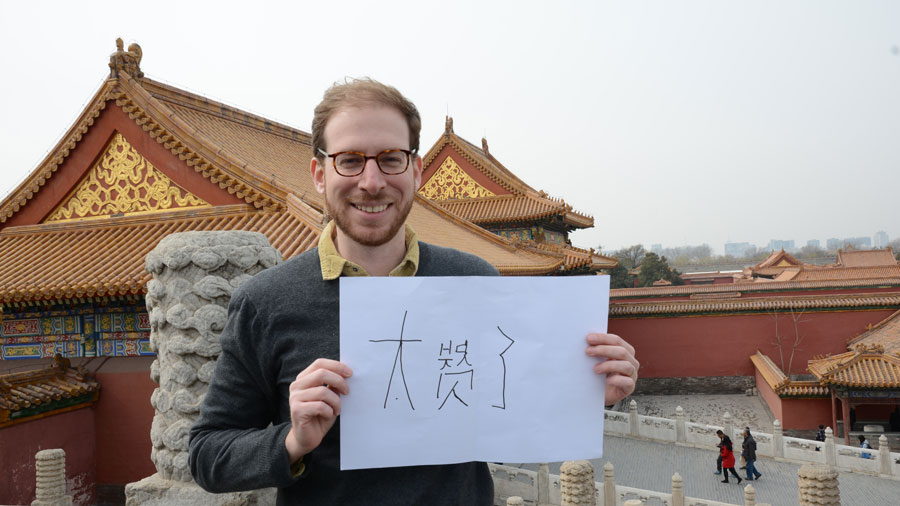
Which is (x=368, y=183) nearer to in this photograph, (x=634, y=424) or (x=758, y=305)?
(x=634, y=424)

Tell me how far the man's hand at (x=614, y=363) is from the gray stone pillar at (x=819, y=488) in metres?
6.18

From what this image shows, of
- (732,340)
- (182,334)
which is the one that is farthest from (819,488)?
(732,340)

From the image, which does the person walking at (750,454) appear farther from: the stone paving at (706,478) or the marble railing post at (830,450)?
the marble railing post at (830,450)

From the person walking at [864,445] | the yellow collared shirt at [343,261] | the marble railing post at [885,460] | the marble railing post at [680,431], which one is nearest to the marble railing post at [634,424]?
the marble railing post at [680,431]

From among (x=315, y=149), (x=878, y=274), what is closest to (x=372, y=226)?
(x=315, y=149)

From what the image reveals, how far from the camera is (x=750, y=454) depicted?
34.9 feet

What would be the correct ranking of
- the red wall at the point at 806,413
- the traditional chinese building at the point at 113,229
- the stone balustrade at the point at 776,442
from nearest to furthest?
the traditional chinese building at the point at 113,229 < the stone balustrade at the point at 776,442 < the red wall at the point at 806,413

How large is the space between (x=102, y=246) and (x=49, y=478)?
3.10 m

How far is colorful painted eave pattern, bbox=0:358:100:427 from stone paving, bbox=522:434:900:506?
301 inches

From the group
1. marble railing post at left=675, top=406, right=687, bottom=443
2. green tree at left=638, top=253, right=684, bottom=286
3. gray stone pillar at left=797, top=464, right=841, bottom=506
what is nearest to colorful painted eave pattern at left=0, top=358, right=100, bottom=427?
gray stone pillar at left=797, top=464, right=841, bottom=506

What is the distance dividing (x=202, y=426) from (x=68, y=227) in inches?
327

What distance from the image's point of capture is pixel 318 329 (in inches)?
63.4

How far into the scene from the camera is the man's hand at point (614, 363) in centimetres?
165

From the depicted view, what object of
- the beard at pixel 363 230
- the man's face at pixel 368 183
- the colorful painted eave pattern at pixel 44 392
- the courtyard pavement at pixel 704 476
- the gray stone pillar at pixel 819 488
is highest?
the man's face at pixel 368 183
